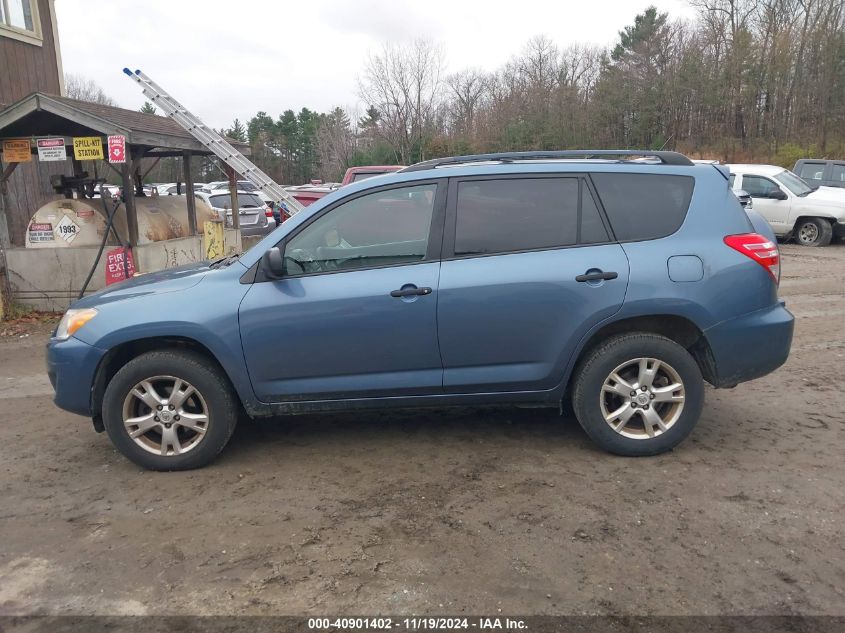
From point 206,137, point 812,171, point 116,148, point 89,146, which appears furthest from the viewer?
point 812,171

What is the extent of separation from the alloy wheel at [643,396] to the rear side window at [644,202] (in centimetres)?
82

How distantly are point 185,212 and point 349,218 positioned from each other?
822 centimetres

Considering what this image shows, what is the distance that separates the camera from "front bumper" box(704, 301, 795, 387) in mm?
4246

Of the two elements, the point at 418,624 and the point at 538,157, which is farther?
the point at 538,157

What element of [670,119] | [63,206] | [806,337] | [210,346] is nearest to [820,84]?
[670,119]

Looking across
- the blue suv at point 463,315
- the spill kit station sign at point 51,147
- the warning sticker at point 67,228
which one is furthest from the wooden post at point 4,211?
the blue suv at point 463,315

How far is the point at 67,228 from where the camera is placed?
9.79 meters

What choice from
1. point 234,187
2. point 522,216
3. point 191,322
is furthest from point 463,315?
point 234,187

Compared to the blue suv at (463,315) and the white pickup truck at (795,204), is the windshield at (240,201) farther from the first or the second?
the blue suv at (463,315)

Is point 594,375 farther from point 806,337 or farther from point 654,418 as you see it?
point 806,337

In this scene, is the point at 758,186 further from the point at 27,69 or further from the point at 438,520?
the point at 27,69

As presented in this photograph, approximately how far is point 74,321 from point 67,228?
6.22 meters

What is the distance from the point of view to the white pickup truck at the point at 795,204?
1498 centimetres

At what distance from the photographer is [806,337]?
24.5ft
